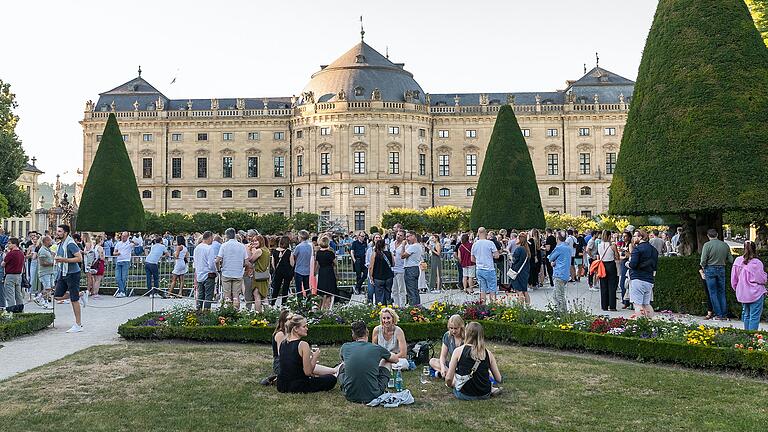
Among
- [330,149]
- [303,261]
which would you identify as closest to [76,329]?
[303,261]

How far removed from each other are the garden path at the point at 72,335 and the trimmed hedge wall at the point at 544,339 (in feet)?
2.77

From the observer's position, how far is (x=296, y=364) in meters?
7.80

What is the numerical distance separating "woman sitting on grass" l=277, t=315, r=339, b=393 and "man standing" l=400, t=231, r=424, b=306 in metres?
6.45

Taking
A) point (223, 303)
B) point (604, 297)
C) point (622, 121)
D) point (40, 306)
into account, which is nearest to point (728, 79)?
point (604, 297)

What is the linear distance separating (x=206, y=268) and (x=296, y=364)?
252 inches

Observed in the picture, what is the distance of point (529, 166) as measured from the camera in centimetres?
2614

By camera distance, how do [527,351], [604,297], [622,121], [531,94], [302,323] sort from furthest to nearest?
[531,94]
[622,121]
[604,297]
[527,351]
[302,323]

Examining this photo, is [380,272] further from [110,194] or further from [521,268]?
[110,194]

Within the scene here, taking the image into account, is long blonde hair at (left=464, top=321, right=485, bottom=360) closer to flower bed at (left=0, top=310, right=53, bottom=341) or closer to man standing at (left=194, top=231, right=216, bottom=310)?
man standing at (left=194, top=231, right=216, bottom=310)

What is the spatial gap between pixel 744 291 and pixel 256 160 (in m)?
52.7

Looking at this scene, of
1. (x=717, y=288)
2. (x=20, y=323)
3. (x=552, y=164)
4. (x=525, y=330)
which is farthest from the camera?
(x=552, y=164)

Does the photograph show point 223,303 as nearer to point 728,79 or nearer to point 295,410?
point 295,410

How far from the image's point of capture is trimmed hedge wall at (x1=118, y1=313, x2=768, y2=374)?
8.92 m

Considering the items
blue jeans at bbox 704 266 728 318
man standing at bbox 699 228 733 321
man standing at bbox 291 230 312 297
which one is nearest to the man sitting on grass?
man standing at bbox 291 230 312 297
